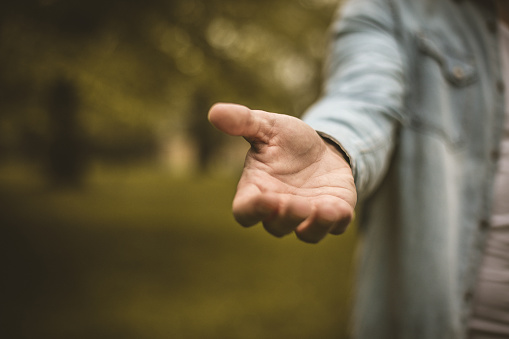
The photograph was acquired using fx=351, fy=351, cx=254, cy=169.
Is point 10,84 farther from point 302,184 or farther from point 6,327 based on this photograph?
point 302,184

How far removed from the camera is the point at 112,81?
4.96 meters

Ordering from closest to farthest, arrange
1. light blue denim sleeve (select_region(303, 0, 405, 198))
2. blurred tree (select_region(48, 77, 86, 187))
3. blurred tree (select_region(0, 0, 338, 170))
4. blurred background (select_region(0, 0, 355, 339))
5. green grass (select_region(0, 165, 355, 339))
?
light blue denim sleeve (select_region(303, 0, 405, 198)) < blurred tree (select_region(0, 0, 338, 170)) < blurred background (select_region(0, 0, 355, 339)) < green grass (select_region(0, 165, 355, 339)) < blurred tree (select_region(48, 77, 86, 187))

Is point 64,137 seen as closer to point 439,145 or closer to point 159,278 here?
point 159,278

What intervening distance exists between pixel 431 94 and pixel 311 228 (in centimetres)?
105

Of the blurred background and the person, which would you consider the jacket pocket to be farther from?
the blurred background

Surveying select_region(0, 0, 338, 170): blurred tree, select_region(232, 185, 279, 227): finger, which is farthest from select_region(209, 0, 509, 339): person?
select_region(0, 0, 338, 170): blurred tree

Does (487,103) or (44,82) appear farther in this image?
(44,82)

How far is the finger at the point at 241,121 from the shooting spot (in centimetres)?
94

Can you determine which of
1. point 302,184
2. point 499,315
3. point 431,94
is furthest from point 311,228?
point 499,315

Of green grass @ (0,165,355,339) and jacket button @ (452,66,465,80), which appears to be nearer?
jacket button @ (452,66,465,80)

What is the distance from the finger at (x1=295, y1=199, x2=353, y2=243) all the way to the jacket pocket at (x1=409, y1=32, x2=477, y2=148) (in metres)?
0.87

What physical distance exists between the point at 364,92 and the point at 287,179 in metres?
0.64

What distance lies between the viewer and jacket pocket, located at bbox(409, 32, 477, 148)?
1600mm

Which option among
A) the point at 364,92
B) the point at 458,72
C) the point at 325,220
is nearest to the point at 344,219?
the point at 325,220
